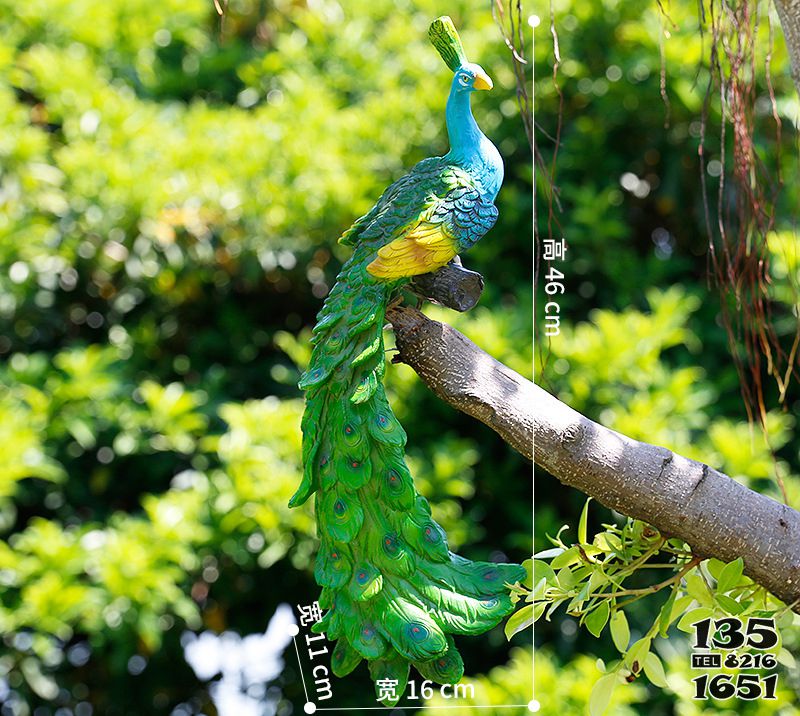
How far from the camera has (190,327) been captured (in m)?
2.98

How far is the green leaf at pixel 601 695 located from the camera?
1257mm

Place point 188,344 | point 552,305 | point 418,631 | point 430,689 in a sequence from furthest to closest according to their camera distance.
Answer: point 188,344 → point 552,305 → point 430,689 → point 418,631

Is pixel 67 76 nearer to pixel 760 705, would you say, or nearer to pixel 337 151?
pixel 337 151

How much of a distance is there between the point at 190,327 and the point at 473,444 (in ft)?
2.78

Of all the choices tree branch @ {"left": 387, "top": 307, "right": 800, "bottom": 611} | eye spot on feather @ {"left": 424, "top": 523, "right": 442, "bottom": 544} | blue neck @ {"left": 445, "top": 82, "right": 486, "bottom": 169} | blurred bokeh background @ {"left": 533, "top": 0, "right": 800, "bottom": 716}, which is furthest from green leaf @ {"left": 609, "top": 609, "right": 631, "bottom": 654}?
blurred bokeh background @ {"left": 533, "top": 0, "right": 800, "bottom": 716}

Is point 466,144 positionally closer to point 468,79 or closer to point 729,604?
point 468,79

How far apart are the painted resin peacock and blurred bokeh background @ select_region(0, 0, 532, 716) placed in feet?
3.86

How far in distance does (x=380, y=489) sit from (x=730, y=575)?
1.22 ft

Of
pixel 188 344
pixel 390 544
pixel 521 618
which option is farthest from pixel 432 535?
pixel 188 344

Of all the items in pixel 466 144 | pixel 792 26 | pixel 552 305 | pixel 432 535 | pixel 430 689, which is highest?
pixel 792 26

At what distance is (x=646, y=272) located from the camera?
2.70m

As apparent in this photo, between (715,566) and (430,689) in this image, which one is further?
(430,689)

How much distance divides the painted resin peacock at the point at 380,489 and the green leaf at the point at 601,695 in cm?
18

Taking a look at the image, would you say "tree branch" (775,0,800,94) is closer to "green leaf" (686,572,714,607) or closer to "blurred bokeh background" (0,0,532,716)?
"green leaf" (686,572,714,607)
